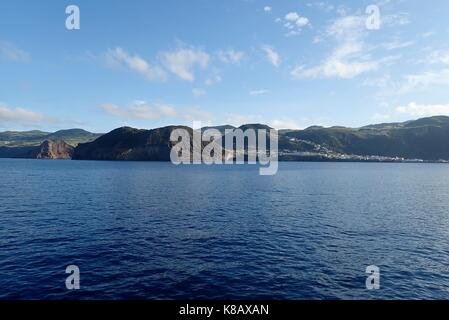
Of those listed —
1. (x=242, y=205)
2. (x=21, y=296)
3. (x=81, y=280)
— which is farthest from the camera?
(x=242, y=205)

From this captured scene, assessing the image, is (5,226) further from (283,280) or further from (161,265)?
(283,280)

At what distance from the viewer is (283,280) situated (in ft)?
124

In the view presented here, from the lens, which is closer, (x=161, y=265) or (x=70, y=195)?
(x=161, y=265)

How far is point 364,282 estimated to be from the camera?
37781mm

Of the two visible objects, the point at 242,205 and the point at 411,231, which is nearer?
the point at 411,231

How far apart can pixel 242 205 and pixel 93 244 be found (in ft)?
154

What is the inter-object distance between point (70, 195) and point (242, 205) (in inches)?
2179
